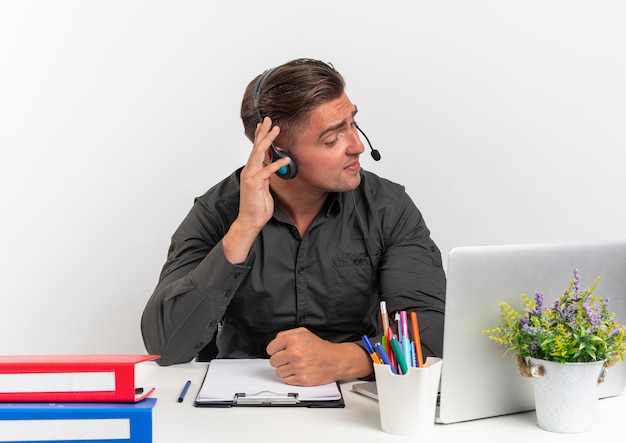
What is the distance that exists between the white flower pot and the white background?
5.56ft

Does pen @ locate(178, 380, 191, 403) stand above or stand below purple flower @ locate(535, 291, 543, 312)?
below

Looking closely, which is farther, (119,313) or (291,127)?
(119,313)

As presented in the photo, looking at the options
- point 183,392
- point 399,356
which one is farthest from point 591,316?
point 183,392

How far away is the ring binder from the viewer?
4.74ft

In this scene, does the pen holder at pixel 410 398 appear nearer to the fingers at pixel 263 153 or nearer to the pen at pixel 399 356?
the pen at pixel 399 356

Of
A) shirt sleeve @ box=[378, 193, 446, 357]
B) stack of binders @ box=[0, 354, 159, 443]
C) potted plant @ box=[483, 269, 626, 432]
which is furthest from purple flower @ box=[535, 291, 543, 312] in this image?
stack of binders @ box=[0, 354, 159, 443]

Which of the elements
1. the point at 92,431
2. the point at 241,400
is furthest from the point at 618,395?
the point at 92,431

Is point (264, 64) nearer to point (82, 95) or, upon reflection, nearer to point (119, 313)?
point (82, 95)

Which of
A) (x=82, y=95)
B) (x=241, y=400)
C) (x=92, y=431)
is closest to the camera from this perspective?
(x=92, y=431)

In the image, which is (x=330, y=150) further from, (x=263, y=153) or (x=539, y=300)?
(x=539, y=300)

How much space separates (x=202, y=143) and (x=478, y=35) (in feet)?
3.38

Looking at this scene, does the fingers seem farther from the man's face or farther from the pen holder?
the pen holder

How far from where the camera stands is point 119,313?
3002 millimetres

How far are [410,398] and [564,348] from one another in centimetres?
24
